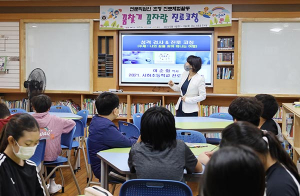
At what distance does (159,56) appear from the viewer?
24.6 feet

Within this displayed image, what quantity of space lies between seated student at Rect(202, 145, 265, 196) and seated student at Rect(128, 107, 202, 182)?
1454 millimetres

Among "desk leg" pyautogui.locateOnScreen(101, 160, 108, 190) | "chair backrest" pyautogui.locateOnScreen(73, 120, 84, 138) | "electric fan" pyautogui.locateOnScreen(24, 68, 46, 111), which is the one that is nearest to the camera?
"desk leg" pyautogui.locateOnScreen(101, 160, 108, 190)

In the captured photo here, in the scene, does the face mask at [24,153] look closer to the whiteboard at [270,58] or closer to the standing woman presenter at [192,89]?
the standing woman presenter at [192,89]

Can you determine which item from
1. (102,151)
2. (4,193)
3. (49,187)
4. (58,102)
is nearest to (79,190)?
(49,187)

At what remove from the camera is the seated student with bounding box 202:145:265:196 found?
1.03 m

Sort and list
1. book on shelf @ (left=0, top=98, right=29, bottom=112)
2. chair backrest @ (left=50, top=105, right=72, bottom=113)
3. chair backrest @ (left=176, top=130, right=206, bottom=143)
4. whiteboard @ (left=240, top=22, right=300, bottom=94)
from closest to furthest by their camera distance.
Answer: chair backrest @ (left=176, top=130, right=206, bottom=143)
chair backrest @ (left=50, top=105, right=72, bottom=113)
whiteboard @ (left=240, top=22, right=300, bottom=94)
book on shelf @ (left=0, top=98, right=29, bottom=112)

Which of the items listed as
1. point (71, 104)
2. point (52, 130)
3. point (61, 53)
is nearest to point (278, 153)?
point (52, 130)

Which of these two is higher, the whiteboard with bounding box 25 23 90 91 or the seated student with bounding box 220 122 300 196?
the whiteboard with bounding box 25 23 90 91

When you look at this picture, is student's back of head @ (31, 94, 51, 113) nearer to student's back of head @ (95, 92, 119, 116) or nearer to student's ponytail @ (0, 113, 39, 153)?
student's back of head @ (95, 92, 119, 116)

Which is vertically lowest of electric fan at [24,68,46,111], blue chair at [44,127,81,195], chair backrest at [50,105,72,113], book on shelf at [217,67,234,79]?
blue chair at [44,127,81,195]

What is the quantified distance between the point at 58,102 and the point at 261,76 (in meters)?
3.96

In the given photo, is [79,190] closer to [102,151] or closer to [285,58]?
[102,151]

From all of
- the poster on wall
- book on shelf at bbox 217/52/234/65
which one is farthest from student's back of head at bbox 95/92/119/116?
the poster on wall

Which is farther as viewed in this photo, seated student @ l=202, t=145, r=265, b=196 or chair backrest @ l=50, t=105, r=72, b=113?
chair backrest @ l=50, t=105, r=72, b=113
